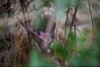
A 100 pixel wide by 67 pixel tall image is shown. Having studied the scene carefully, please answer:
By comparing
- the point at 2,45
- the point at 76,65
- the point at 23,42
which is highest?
the point at 76,65

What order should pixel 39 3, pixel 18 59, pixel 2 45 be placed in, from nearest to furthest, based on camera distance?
pixel 39 3, pixel 18 59, pixel 2 45

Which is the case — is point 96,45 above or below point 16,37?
above

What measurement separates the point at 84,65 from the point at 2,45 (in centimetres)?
146

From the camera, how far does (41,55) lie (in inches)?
23.1

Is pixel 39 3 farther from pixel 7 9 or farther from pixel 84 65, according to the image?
pixel 84 65

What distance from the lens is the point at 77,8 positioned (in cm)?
72

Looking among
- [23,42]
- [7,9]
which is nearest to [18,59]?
[23,42]

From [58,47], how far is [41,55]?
0.05m

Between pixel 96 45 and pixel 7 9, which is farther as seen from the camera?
pixel 7 9

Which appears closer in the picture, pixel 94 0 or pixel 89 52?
pixel 89 52

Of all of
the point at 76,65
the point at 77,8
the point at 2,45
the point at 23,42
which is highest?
the point at 77,8

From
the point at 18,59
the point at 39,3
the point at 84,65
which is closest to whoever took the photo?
the point at 84,65

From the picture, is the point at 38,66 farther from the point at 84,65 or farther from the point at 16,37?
the point at 16,37

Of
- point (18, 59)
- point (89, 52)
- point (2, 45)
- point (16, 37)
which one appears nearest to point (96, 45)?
point (89, 52)
